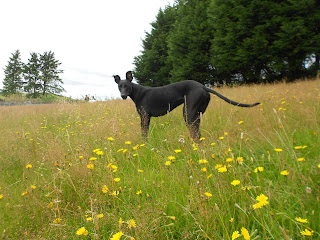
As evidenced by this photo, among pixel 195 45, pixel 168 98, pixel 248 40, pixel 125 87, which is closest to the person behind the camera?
pixel 168 98

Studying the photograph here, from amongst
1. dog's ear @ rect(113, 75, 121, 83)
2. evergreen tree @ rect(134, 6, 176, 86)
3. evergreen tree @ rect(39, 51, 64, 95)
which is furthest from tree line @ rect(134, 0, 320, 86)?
evergreen tree @ rect(39, 51, 64, 95)

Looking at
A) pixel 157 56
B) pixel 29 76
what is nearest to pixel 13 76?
pixel 29 76

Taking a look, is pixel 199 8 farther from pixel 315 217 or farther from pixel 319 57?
pixel 315 217

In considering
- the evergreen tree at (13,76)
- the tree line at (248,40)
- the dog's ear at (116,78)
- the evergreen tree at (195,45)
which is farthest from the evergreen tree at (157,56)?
the evergreen tree at (13,76)

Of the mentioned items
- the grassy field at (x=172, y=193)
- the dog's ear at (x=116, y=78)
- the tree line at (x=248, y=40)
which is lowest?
the grassy field at (x=172, y=193)

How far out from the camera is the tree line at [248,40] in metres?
12.1

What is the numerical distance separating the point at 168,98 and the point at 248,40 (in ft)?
41.0

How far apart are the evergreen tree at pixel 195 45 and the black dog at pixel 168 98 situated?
48.6 ft

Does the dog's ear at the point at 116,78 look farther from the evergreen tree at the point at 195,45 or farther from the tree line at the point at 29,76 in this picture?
the tree line at the point at 29,76

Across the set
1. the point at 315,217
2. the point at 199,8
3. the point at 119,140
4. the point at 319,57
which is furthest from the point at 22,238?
the point at 199,8

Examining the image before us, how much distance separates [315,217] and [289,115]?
10.4 ft

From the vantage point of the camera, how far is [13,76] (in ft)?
140

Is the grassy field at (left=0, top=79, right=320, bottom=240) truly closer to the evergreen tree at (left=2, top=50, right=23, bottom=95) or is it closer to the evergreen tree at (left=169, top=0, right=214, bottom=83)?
the evergreen tree at (left=169, top=0, right=214, bottom=83)

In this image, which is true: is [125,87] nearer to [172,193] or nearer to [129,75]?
[129,75]
